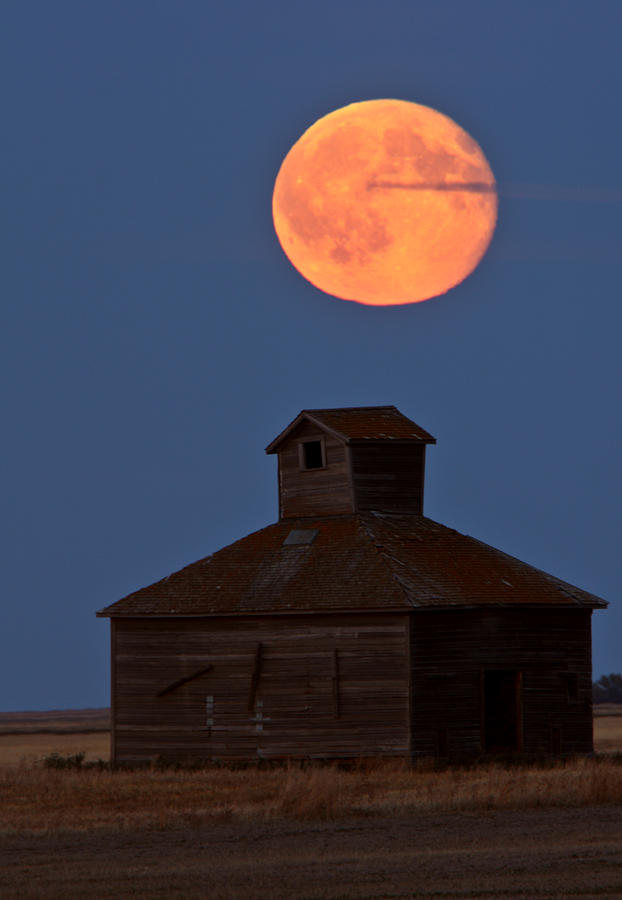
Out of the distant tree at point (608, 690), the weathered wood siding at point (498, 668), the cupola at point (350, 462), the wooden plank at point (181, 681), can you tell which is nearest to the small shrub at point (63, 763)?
the wooden plank at point (181, 681)

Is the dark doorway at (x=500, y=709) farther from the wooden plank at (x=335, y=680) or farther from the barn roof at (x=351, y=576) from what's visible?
the wooden plank at (x=335, y=680)

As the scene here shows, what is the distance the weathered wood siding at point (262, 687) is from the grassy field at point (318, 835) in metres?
2.54

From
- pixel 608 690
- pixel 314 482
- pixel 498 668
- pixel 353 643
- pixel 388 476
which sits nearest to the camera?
pixel 353 643

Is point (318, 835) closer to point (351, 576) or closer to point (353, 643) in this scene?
point (353, 643)

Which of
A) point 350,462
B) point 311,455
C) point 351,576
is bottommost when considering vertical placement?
point 351,576

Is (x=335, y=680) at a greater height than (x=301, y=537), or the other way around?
(x=301, y=537)

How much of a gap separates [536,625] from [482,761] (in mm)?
4032

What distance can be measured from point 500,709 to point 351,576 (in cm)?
620

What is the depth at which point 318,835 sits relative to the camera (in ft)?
79.0

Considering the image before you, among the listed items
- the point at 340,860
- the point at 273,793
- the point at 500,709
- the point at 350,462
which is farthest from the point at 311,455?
the point at 340,860

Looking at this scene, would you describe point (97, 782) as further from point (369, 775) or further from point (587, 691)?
point (587, 691)

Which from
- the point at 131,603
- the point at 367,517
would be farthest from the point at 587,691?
the point at 131,603

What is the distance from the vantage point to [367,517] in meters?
44.2

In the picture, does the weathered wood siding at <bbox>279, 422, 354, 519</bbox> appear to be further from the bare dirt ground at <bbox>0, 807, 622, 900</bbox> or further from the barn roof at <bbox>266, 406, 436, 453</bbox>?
the bare dirt ground at <bbox>0, 807, 622, 900</bbox>
